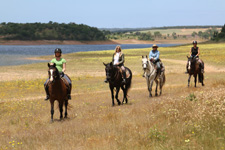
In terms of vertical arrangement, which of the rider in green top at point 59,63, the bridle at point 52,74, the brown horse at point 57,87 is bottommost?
the brown horse at point 57,87

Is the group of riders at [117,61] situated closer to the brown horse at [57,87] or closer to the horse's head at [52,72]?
the horse's head at [52,72]

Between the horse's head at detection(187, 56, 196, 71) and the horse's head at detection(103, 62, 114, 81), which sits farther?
the horse's head at detection(187, 56, 196, 71)

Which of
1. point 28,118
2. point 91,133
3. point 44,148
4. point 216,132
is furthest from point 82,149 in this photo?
point 28,118

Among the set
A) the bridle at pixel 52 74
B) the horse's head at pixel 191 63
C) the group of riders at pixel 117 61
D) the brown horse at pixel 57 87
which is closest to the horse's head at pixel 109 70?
the group of riders at pixel 117 61

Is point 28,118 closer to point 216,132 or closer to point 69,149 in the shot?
point 69,149

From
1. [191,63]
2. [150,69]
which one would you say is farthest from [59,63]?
[191,63]

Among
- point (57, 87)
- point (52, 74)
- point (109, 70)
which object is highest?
point (52, 74)

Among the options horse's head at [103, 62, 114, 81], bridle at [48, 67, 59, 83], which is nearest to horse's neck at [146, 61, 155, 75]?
horse's head at [103, 62, 114, 81]

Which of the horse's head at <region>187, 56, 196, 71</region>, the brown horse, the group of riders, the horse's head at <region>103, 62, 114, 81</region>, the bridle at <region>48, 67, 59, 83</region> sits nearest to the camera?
the bridle at <region>48, 67, 59, 83</region>

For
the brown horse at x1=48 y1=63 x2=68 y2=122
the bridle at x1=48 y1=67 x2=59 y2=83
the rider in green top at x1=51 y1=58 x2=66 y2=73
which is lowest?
the brown horse at x1=48 y1=63 x2=68 y2=122

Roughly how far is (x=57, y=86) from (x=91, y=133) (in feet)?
12.8

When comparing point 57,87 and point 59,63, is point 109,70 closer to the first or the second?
point 59,63

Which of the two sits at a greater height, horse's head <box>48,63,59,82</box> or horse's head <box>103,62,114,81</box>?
horse's head <box>48,63,59,82</box>

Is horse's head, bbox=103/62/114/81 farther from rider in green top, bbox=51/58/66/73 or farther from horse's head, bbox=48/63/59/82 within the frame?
horse's head, bbox=48/63/59/82
